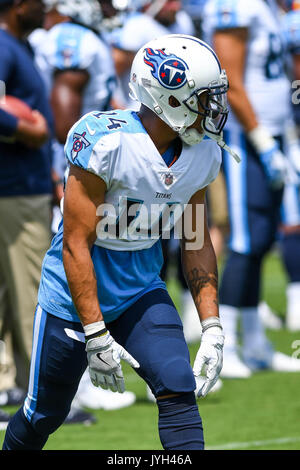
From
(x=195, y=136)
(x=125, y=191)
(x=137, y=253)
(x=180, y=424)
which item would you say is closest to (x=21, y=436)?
(x=180, y=424)

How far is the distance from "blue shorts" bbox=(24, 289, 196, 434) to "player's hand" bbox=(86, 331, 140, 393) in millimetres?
109

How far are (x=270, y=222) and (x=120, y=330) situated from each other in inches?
108

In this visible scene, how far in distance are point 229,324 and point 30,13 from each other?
2.20 meters

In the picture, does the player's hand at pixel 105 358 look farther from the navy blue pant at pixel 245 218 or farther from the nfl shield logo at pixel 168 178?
the navy blue pant at pixel 245 218

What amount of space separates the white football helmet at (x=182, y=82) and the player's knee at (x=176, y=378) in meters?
0.79

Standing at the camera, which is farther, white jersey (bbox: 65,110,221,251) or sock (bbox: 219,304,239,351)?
sock (bbox: 219,304,239,351)

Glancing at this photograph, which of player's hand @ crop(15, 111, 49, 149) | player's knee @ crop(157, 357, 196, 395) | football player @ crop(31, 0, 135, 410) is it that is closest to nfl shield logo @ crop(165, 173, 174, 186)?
player's knee @ crop(157, 357, 196, 395)

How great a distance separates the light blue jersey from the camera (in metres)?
3.48

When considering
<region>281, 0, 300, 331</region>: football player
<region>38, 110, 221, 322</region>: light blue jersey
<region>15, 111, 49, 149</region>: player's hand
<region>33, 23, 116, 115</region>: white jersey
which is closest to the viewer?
<region>38, 110, 221, 322</region>: light blue jersey

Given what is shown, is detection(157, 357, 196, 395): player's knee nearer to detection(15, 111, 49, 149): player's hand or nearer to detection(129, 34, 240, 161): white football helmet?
detection(129, 34, 240, 161): white football helmet

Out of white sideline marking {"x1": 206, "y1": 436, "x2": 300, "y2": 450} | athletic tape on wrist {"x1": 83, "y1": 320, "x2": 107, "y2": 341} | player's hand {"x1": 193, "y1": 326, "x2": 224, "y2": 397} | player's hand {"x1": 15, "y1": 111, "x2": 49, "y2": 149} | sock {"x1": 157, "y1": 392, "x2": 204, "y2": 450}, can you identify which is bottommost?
white sideline marking {"x1": 206, "y1": 436, "x2": 300, "y2": 450}

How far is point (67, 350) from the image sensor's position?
3629 millimetres

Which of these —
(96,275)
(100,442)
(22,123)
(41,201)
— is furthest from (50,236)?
(96,275)

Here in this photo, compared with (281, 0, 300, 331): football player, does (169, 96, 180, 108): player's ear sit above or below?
above
